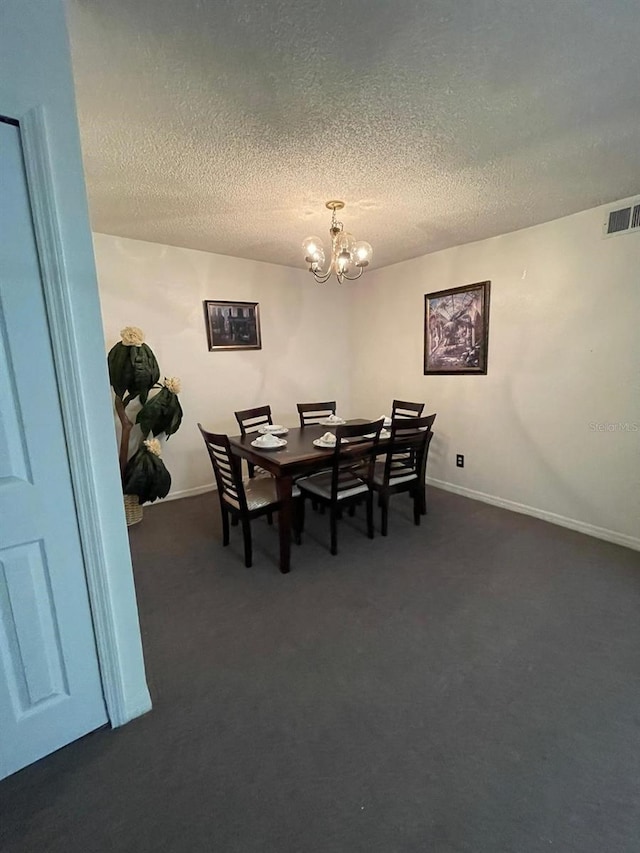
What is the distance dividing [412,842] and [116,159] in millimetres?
3046

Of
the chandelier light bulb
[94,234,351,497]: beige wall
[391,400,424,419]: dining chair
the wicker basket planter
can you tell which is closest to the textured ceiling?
the chandelier light bulb

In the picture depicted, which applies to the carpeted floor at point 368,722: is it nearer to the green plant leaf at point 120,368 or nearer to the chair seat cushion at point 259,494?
the chair seat cushion at point 259,494

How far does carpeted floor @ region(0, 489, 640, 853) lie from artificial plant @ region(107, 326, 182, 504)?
2.67ft

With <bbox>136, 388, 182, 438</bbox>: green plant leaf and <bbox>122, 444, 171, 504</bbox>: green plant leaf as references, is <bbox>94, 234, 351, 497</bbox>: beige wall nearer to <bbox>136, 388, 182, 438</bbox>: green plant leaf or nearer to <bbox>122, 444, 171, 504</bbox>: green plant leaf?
<bbox>136, 388, 182, 438</bbox>: green plant leaf

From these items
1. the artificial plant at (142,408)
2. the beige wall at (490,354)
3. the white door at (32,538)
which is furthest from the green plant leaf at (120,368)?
the white door at (32,538)

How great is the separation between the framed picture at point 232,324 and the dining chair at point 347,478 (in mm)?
1804

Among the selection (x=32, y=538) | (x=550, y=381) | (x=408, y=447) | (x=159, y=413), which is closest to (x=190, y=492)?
(x=159, y=413)

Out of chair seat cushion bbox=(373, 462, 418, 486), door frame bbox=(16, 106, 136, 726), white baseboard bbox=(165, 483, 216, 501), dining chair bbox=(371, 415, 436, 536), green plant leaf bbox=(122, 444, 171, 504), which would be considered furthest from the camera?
white baseboard bbox=(165, 483, 216, 501)

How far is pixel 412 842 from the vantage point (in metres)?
1.04

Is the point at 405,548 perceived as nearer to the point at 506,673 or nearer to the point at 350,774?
the point at 506,673

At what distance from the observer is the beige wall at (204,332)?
3.26 m

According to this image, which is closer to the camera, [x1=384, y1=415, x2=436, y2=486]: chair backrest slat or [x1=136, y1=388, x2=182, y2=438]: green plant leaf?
[x1=384, y1=415, x2=436, y2=486]: chair backrest slat

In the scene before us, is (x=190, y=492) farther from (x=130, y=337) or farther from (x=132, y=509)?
(x=130, y=337)

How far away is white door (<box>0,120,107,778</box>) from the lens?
3.56ft
